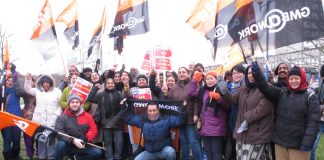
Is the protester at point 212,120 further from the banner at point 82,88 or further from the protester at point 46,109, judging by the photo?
the protester at point 46,109

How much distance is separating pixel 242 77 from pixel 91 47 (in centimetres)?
577

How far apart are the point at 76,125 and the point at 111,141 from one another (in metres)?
0.99

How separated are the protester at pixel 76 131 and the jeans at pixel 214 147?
7.12 ft

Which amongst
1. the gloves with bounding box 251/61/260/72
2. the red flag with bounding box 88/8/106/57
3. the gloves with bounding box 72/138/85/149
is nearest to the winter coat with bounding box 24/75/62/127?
the gloves with bounding box 72/138/85/149

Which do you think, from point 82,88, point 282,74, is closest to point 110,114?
point 82,88

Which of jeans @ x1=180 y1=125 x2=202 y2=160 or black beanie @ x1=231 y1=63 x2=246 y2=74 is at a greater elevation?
black beanie @ x1=231 y1=63 x2=246 y2=74

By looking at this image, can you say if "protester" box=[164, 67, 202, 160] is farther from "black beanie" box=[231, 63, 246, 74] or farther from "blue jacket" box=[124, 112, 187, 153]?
"black beanie" box=[231, 63, 246, 74]

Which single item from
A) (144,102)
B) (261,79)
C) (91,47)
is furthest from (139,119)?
(91,47)

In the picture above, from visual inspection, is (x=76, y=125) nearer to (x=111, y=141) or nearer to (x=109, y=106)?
(x=109, y=106)

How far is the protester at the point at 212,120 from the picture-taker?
20.7ft

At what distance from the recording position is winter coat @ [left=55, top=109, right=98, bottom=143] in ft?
23.2

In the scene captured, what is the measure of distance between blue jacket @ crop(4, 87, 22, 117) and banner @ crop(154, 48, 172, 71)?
10.2ft

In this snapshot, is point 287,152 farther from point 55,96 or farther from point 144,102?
point 55,96

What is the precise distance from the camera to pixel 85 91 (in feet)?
25.2
